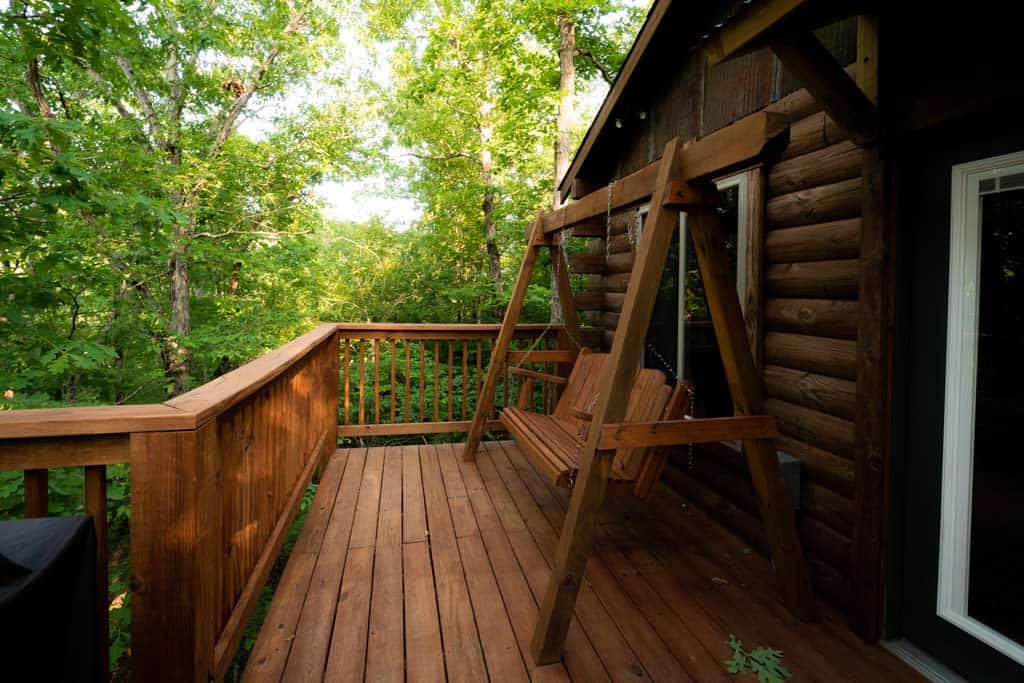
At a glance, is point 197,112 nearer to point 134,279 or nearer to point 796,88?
point 134,279

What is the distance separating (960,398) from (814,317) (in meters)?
0.66

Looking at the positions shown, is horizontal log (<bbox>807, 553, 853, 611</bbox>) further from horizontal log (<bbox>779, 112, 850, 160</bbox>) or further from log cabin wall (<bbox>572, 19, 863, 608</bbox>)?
horizontal log (<bbox>779, 112, 850, 160</bbox>)

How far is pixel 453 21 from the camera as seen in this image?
7.99m

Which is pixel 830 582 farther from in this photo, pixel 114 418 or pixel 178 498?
pixel 114 418

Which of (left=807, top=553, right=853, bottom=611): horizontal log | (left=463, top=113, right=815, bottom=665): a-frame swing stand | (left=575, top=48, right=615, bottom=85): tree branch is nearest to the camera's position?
(left=463, top=113, right=815, bottom=665): a-frame swing stand

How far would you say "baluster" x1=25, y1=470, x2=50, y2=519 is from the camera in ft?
3.93

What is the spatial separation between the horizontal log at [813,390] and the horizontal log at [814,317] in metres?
0.20

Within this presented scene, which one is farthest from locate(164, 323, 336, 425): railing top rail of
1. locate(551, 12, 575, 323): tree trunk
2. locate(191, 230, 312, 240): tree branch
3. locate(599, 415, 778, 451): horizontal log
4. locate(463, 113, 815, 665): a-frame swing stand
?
locate(191, 230, 312, 240): tree branch

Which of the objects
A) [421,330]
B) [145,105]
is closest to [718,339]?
[421,330]

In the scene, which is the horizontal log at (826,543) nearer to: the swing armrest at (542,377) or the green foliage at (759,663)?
the green foliage at (759,663)

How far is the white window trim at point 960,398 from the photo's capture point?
5.65 feet

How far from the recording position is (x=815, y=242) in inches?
91.4

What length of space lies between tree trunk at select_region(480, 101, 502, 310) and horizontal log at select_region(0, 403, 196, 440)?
7796 millimetres

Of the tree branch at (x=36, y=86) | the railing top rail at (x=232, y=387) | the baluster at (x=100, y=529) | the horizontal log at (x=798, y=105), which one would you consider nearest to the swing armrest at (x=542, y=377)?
the railing top rail at (x=232, y=387)
